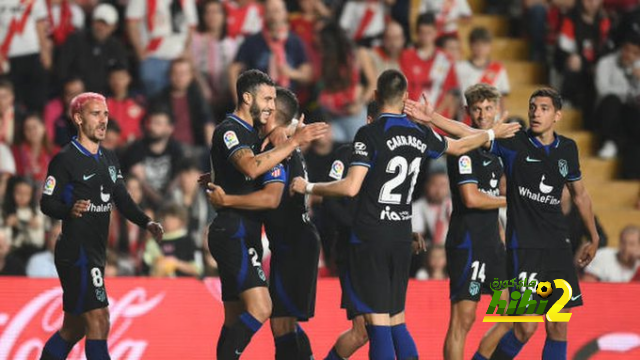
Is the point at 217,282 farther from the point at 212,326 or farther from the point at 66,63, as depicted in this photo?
the point at 66,63

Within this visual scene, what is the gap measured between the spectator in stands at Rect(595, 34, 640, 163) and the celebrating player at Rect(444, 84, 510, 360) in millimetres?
5728

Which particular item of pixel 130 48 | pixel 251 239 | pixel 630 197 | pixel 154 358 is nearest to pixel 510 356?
pixel 251 239

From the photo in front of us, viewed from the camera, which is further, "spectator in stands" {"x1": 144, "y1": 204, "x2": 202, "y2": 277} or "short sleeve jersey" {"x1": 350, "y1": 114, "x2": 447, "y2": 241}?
"spectator in stands" {"x1": 144, "y1": 204, "x2": 202, "y2": 277}

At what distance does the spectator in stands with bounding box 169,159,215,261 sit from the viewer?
14.6 meters

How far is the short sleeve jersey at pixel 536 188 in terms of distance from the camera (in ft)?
35.3

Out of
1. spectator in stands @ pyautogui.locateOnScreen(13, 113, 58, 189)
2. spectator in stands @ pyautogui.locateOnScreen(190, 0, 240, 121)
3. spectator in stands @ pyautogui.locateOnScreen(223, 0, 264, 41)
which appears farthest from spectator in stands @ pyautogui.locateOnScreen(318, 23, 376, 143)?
spectator in stands @ pyautogui.locateOnScreen(13, 113, 58, 189)

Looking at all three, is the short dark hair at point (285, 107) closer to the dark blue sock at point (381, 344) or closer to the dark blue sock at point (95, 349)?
the dark blue sock at point (381, 344)

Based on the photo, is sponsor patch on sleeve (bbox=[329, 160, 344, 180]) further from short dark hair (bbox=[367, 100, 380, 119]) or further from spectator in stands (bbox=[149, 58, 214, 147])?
spectator in stands (bbox=[149, 58, 214, 147])

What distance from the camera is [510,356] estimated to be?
1095 cm

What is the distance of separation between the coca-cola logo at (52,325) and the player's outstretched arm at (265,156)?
2580 mm

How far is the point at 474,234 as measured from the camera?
36.5 ft

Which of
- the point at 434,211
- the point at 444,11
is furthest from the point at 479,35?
the point at 434,211

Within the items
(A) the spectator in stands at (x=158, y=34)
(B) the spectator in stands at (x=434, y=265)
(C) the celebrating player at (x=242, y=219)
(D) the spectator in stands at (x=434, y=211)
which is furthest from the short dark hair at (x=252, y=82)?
(A) the spectator in stands at (x=158, y=34)

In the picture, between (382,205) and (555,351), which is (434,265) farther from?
(382,205)
